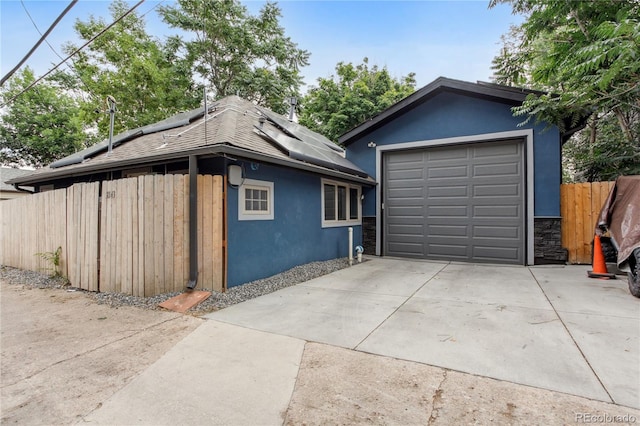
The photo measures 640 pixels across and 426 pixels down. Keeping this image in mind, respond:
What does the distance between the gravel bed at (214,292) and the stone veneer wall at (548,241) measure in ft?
14.6

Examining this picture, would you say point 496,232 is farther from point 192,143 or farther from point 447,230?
point 192,143

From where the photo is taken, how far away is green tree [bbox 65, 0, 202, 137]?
1473 centimetres

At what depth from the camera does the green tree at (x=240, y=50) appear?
49.9ft

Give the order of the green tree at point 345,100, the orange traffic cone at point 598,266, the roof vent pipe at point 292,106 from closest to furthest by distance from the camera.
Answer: the orange traffic cone at point 598,266 → the roof vent pipe at point 292,106 → the green tree at point 345,100

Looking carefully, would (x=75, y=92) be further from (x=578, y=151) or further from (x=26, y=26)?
(x=578, y=151)

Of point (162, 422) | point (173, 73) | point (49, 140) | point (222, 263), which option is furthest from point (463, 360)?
point (49, 140)

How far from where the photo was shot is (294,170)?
241 inches

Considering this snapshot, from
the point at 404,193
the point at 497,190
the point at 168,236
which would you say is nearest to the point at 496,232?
the point at 497,190

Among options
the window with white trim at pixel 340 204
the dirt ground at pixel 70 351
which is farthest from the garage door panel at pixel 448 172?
the dirt ground at pixel 70 351

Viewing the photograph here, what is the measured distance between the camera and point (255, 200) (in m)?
5.20

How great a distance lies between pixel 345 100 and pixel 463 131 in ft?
28.5

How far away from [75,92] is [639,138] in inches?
1123

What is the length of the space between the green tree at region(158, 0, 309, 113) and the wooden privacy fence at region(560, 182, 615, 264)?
14.0m

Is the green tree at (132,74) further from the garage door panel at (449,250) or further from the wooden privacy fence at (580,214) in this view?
the wooden privacy fence at (580,214)
